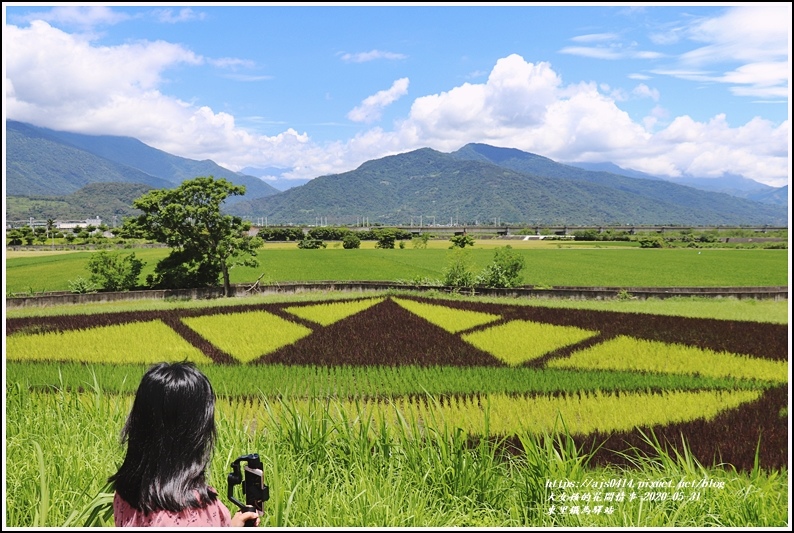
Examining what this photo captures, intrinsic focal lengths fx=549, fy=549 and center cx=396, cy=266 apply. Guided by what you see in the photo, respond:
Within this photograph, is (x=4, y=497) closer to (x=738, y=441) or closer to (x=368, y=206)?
(x=738, y=441)

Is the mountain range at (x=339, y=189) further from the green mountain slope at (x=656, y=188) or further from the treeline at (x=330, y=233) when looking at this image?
the green mountain slope at (x=656, y=188)

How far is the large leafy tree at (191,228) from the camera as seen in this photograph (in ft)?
57.4

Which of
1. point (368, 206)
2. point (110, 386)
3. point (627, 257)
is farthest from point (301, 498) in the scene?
point (627, 257)

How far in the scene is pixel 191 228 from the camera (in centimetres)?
1767

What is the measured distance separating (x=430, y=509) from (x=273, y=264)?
2494 cm

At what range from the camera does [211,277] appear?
1828cm

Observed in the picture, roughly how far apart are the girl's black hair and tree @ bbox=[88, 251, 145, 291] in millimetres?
17826

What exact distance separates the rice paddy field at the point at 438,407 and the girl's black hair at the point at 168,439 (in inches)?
28.2

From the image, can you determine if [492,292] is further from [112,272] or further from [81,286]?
[81,286]

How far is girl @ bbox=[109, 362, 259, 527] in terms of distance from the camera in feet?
6.23

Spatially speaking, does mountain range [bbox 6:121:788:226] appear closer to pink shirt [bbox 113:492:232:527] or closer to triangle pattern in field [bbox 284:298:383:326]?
triangle pattern in field [bbox 284:298:383:326]

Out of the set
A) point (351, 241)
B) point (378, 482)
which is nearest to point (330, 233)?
point (351, 241)

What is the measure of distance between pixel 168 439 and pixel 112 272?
1834cm

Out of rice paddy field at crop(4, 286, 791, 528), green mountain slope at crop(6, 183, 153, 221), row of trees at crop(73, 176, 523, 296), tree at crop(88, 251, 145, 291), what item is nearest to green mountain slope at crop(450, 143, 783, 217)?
green mountain slope at crop(6, 183, 153, 221)
